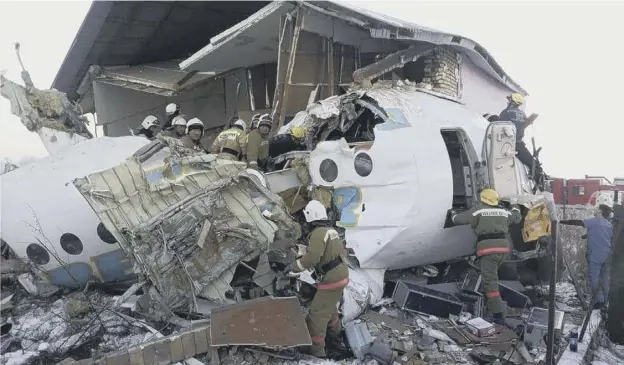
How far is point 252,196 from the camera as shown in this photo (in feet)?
16.6

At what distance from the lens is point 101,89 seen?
1144 cm

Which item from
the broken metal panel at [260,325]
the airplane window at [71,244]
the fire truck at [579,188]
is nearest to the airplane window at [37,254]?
the airplane window at [71,244]

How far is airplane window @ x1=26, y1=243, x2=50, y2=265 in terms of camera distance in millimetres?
5410

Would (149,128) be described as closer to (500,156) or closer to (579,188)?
(500,156)

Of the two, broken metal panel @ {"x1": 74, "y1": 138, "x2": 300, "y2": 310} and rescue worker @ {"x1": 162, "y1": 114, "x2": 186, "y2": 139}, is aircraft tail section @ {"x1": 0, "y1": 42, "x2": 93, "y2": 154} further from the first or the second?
broken metal panel @ {"x1": 74, "y1": 138, "x2": 300, "y2": 310}

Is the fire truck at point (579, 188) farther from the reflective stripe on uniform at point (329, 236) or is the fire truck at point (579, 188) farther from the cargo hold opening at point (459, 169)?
the reflective stripe on uniform at point (329, 236)

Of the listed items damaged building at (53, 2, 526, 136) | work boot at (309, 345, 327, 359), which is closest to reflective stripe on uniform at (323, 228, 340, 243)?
work boot at (309, 345, 327, 359)

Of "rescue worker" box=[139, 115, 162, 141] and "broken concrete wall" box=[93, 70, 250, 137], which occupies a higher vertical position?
"broken concrete wall" box=[93, 70, 250, 137]

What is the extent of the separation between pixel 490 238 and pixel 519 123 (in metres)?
→ 2.83

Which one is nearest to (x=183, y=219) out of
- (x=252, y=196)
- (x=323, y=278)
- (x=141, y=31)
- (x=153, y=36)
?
(x=252, y=196)

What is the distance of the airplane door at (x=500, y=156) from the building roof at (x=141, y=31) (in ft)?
20.7

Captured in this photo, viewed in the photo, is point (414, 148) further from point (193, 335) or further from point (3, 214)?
point (3, 214)

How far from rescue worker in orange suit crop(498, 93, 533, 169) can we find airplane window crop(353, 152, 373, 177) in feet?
10.3

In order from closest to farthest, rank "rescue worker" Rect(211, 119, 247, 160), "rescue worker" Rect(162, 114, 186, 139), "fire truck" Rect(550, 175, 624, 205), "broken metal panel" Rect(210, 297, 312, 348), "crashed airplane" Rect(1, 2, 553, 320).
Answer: "broken metal panel" Rect(210, 297, 312, 348) → "crashed airplane" Rect(1, 2, 553, 320) → "rescue worker" Rect(211, 119, 247, 160) → "rescue worker" Rect(162, 114, 186, 139) → "fire truck" Rect(550, 175, 624, 205)
